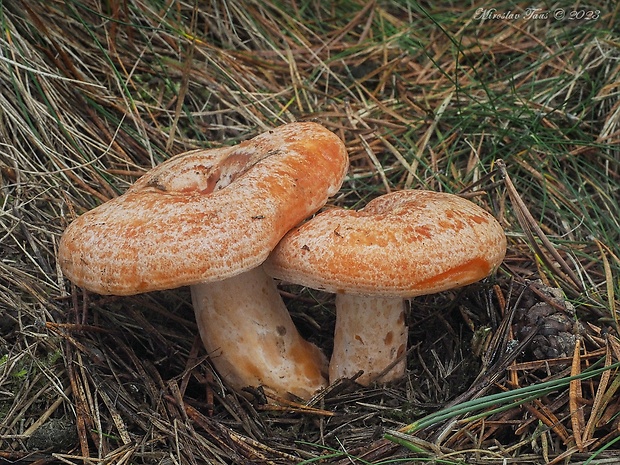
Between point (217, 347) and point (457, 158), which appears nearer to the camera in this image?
point (217, 347)

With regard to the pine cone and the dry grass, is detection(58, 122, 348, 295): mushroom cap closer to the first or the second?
the dry grass

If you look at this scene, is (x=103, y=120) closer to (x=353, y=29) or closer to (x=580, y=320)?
(x=353, y=29)

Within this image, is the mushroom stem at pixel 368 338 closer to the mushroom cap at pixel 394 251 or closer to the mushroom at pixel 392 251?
the mushroom at pixel 392 251

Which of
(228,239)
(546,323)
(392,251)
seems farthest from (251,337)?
(546,323)

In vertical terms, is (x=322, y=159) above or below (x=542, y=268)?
above

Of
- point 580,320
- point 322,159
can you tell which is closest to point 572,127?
point 580,320

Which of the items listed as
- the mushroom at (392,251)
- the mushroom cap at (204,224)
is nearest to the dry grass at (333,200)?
the mushroom at (392,251)
